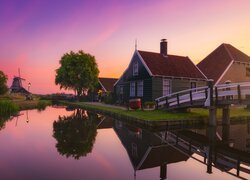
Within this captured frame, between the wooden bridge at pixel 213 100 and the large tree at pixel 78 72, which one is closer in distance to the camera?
the wooden bridge at pixel 213 100

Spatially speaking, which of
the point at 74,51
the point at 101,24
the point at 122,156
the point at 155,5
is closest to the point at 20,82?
the point at 74,51

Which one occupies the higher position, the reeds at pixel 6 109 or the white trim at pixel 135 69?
the white trim at pixel 135 69

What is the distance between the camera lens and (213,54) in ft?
121

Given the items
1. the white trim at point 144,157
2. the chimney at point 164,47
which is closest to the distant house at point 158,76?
the chimney at point 164,47

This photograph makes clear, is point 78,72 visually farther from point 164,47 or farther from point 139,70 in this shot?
point 139,70

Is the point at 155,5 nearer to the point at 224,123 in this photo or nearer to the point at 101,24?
the point at 101,24

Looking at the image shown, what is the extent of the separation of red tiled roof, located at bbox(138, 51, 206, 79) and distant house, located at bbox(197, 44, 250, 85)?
2.32 metres

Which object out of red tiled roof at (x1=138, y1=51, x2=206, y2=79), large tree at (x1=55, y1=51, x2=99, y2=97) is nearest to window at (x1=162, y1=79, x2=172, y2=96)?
red tiled roof at (x1=138, y1=51, x2=206, y2=79)

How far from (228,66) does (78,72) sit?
1364 inches

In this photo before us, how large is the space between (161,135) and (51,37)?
68.7ft

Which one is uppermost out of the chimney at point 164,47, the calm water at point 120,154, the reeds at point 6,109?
the chimney at point 164,47

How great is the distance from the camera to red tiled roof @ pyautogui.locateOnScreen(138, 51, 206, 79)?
1147 inches

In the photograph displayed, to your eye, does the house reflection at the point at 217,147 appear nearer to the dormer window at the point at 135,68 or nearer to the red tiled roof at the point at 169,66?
the red tiled roof at the point at 169,66

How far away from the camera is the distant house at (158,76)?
28381 mm
